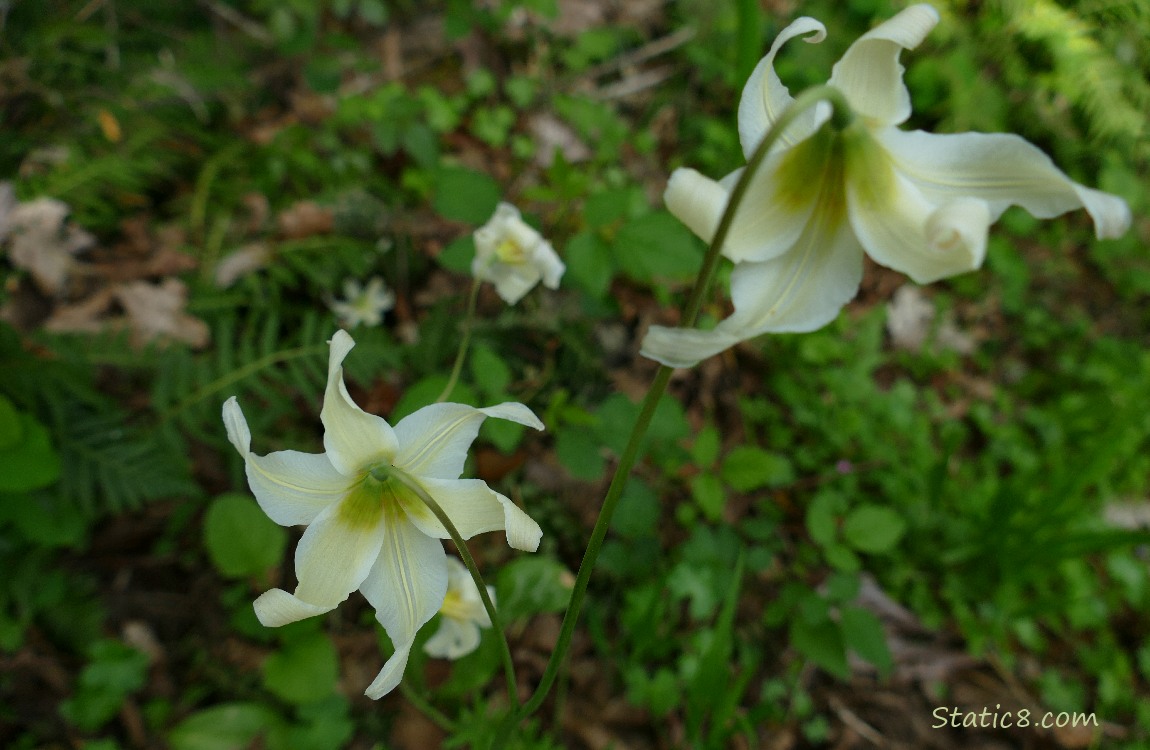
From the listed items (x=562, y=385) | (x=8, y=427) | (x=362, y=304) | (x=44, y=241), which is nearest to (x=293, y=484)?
(x=8, y=427)

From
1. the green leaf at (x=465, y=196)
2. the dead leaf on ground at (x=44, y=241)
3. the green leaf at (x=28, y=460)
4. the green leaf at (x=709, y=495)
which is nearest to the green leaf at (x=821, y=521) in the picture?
the green leaf at (x=709, y=495)

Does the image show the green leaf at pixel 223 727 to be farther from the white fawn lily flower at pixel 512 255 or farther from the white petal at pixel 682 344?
the white petal at pixel 682 344

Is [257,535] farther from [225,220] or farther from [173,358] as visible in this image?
[225,220]

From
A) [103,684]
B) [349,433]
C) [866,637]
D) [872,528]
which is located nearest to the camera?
[349,433]

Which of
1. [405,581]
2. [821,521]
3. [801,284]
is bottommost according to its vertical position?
[821,521]

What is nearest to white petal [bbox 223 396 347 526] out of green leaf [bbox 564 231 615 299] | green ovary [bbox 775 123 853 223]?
green ovary [bbox 775 123 853 223]

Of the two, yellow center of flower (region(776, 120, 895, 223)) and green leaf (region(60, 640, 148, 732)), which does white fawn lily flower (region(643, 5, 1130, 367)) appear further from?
green leaf (region(60, 640, 148, 732))

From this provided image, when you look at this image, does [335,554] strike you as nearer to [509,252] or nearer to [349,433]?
[349,433]
